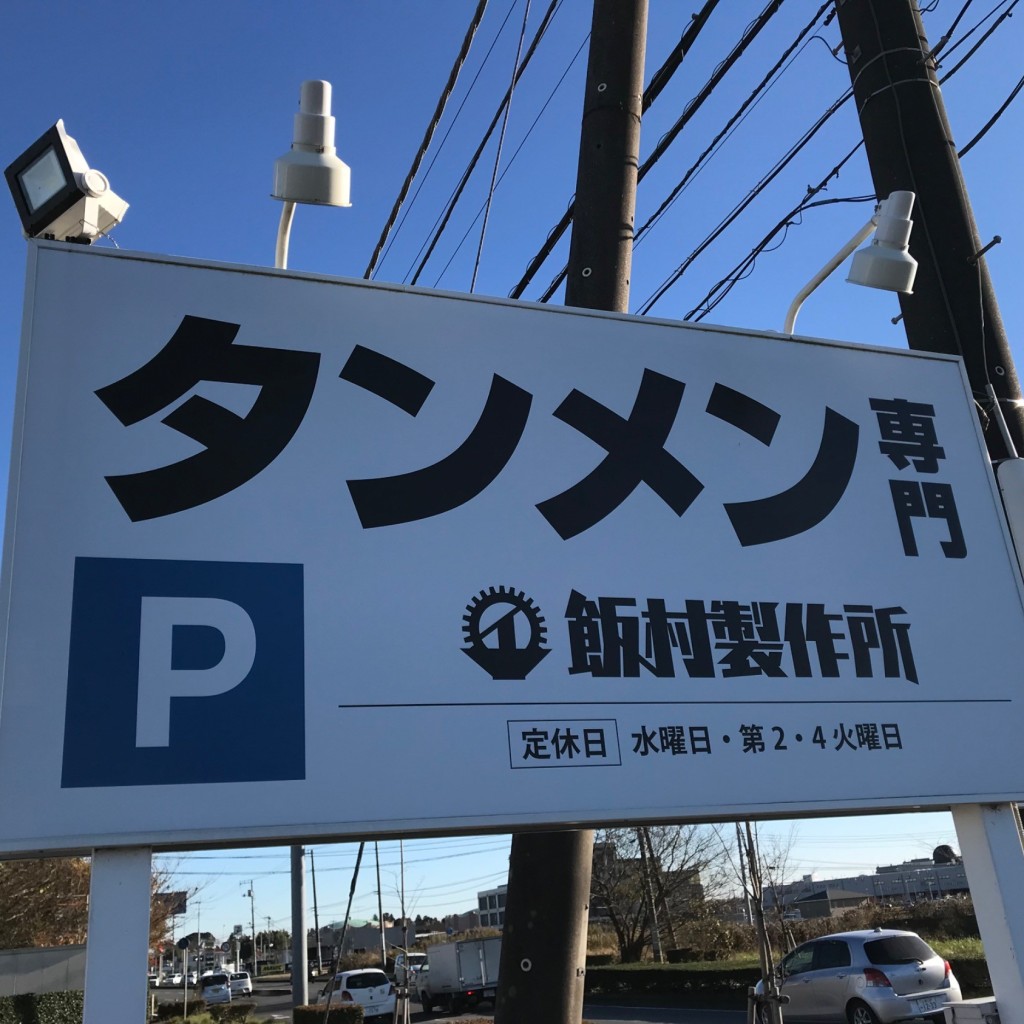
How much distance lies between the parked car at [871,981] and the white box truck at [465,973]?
44.4ft

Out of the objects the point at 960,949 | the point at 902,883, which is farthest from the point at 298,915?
the point at 902,883

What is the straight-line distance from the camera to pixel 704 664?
3320 millimetres

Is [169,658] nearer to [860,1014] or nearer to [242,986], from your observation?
[860,1014]

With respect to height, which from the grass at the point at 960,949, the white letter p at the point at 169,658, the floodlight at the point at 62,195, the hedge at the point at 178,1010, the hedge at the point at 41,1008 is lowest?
the hedge at the point at 178,1010

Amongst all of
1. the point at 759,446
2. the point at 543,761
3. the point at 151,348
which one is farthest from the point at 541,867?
the point at 151,348

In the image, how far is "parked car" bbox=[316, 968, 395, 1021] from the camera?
971 inches

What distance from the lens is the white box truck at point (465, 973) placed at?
25.8 metres

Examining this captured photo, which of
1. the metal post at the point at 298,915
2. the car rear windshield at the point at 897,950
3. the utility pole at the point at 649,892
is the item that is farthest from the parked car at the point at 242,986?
the car rear windshield at the point at 897,950

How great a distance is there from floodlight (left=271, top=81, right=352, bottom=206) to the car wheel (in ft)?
39.8

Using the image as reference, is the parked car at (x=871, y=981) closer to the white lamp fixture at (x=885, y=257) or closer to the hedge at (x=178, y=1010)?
the white lamp fixture at (x=885, y=257)

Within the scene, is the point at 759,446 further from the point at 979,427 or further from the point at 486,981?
the point at 486,981

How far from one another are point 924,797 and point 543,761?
52.5 inches

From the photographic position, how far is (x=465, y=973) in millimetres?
25828

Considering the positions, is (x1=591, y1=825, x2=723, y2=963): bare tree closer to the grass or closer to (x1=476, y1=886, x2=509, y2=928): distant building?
the grass
